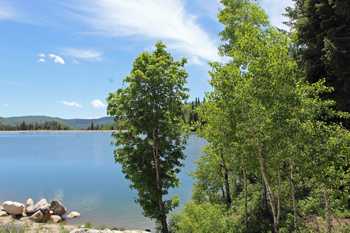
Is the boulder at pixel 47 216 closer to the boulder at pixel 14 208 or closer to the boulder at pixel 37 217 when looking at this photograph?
the boulder at pixel 37 217

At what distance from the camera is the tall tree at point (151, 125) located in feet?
44.4

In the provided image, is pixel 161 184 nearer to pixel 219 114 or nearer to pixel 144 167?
pixel 144 167

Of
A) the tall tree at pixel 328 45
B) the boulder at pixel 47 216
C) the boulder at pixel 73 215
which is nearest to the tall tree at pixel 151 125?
the tall tree at pixel 328 45

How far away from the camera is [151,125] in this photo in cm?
1351

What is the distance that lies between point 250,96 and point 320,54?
9810mm

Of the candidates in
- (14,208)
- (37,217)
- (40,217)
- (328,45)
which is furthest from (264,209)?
(14,208)

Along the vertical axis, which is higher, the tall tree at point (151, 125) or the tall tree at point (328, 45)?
the tall tree at point (328, 45)

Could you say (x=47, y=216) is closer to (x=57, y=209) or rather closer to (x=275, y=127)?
(x=57, y=209)

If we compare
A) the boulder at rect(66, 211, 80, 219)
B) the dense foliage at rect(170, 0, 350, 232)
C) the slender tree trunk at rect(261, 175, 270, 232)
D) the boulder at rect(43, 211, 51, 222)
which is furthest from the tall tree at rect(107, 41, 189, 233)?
the boulder at rect(43, 211, 51, 222)

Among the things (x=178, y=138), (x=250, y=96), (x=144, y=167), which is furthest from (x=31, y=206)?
(x=250, y=96)

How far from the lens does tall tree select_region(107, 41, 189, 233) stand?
13531mm

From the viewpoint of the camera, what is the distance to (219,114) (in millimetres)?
9773

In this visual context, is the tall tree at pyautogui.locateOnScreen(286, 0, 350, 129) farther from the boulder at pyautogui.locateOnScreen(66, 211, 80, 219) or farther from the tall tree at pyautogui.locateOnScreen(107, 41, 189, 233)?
the boulder at pyautogui.locateOnScreen(66, 211, 80, 219)

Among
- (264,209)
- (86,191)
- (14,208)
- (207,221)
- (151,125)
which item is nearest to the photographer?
(207,221)
